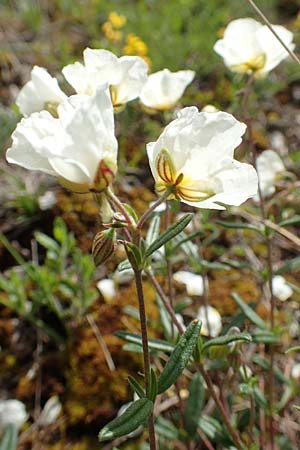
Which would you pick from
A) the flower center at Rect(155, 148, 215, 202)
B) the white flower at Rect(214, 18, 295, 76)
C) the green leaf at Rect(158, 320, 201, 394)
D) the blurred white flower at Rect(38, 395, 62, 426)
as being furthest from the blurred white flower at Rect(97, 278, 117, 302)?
the flower center at Rect(155, 148, 215, 202)

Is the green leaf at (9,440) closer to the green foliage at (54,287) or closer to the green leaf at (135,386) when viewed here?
the green foliage at (54,287)

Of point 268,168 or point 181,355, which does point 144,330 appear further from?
point 268,168

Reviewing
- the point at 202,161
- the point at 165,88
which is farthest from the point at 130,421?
the point at 165,88

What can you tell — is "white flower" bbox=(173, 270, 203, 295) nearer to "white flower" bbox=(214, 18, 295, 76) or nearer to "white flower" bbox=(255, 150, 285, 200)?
"white flower" bbox=(255, 150, 285, 200)

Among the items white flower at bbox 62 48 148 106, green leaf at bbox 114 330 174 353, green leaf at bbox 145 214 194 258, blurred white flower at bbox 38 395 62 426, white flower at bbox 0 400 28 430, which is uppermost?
white flower at bbox 62 48 148 106

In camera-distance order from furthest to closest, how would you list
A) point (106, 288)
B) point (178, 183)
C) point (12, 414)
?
point (106, 288)
point (12, 414)
point (178, 183)

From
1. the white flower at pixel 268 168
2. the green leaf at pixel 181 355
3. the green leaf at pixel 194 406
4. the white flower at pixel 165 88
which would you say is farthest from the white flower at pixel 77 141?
the white flower at pixel 268 168
